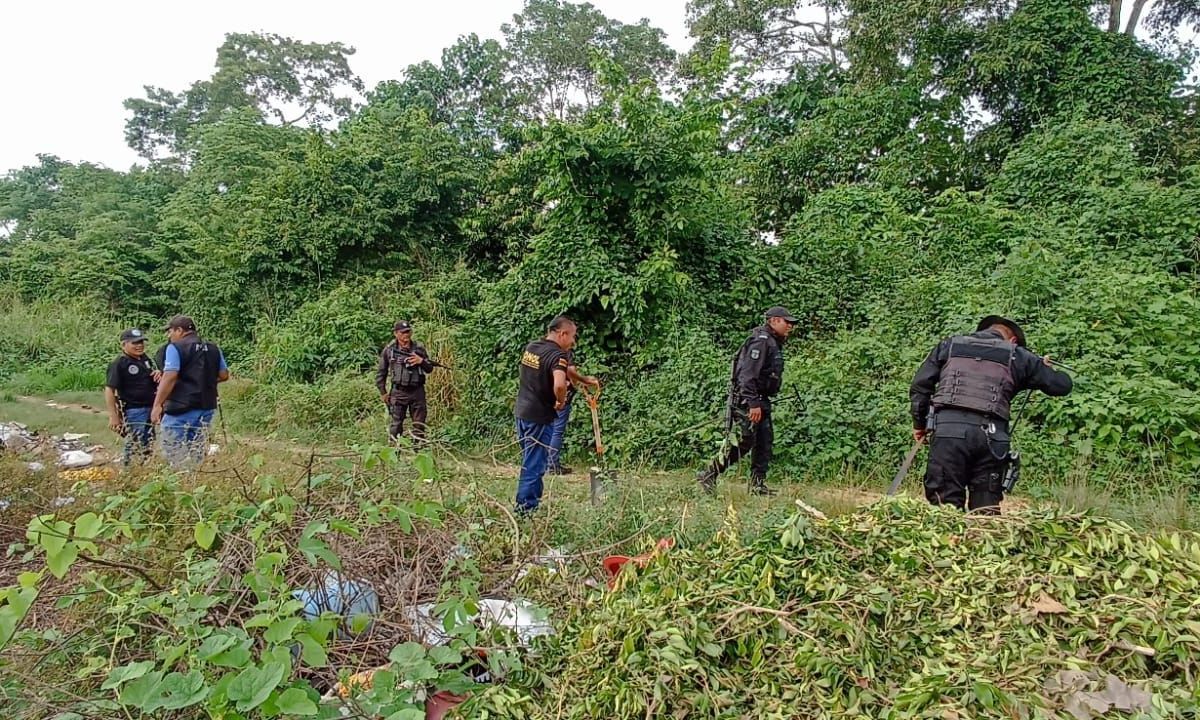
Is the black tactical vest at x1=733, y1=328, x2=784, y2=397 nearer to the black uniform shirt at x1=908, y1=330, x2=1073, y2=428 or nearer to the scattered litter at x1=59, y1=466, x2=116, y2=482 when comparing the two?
the black uniform shirt at x1=908, y1=330, x2=1073, y2=428

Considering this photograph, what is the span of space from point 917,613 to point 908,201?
10.0 meters

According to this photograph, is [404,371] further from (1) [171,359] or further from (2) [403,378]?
(1) [171,359]

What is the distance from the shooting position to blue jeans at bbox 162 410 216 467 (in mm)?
4797

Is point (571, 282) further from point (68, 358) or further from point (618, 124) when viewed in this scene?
point (68, 358)

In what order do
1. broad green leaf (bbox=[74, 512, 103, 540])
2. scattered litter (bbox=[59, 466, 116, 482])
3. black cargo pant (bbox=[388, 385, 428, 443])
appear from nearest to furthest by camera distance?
broad green leaf (bbox=[74, 512, 103, 540]), scattered litter (bbox=[59, 466, 116, 482]), black cargo pant (bbox=[388, 385, 428, 443])

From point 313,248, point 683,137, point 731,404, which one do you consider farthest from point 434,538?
point 313,248


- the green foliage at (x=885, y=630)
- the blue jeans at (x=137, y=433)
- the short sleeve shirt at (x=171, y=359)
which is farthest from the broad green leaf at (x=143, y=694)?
the short sleeve shirt at (x=171, y=359)

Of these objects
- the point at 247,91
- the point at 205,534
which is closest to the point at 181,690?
the point at 205,534

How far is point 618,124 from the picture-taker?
26.4 ft

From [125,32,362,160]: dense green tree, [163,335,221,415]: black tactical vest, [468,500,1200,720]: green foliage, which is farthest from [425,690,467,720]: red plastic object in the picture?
[125,32,362,160]: dense green tree

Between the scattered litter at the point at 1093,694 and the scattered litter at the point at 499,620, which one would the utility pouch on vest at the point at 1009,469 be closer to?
the scattered litter at the point at 1093,694

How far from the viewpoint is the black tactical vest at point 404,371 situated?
23.1ft

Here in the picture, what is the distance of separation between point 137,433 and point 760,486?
16.9 ft

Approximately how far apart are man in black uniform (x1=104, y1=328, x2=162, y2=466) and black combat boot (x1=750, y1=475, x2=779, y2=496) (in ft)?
A: 16.2
